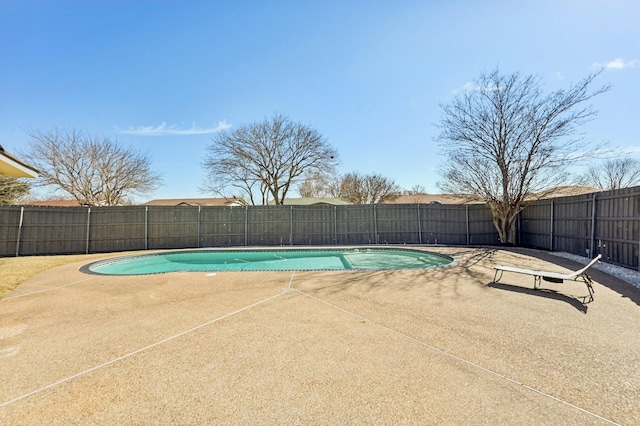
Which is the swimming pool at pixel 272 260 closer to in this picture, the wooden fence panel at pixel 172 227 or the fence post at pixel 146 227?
the wooden fence panel at pixel 172 227

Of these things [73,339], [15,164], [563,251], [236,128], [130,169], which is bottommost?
[73,339]

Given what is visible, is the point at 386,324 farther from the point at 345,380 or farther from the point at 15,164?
the point at 15,164

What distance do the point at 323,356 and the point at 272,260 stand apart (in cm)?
792

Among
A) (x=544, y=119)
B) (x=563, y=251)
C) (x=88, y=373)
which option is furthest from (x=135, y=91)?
(x=563, y=251)

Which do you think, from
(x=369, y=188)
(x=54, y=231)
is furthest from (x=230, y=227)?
(x=369, y=188)

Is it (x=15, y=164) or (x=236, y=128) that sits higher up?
(x=236, y=128)

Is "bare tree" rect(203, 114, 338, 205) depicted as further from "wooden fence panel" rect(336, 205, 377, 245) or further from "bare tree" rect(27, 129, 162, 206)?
"wooden fence panel" rect(336, 205, 377, 245)

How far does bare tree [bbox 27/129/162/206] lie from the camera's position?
16.3 metres

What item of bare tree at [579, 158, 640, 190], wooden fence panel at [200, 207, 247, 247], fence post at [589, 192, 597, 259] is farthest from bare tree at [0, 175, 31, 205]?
bare tree at [579, 158, 640, 190]

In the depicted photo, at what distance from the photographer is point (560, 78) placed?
31.8 feet

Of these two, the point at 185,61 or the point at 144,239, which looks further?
the point at 144,239

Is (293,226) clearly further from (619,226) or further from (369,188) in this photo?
(369,188)

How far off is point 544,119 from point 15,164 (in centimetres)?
1569

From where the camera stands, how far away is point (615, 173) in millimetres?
26891
